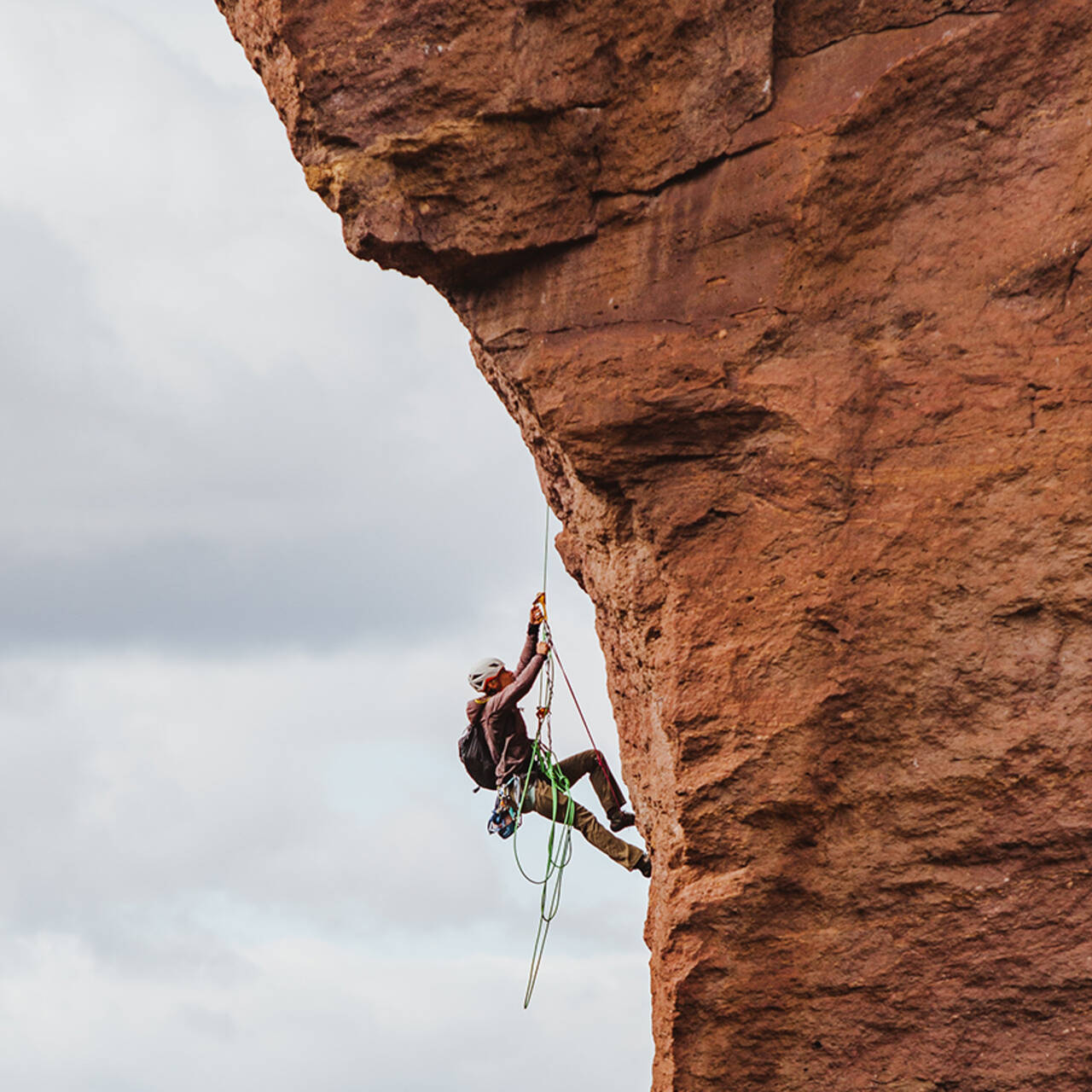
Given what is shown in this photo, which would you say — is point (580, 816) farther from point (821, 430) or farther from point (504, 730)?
point (821, 430)

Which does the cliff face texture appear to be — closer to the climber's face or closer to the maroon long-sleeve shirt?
the maroon long-sleeve shirt

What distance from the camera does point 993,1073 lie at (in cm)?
855

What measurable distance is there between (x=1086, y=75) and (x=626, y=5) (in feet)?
7.76

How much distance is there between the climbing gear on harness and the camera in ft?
37.2

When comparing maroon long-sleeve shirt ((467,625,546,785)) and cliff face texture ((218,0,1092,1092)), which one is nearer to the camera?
cliff face texture ((218,0,1092,1092))

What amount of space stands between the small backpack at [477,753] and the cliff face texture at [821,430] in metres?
2.49

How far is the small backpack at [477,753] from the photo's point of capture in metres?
11.5

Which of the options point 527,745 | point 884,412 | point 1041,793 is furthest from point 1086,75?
point 527,745

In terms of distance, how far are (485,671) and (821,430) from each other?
3534 millimetres

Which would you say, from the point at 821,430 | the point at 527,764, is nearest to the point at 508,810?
the point at 527,764

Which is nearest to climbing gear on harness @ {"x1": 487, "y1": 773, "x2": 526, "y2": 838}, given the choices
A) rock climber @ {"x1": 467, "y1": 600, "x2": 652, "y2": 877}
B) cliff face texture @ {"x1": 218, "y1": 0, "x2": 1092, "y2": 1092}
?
rock climber @ {"x1": 467, "y1": 600, "x2": 652, "y2": 877}

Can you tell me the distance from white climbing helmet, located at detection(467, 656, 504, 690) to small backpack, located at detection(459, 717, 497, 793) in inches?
10.2

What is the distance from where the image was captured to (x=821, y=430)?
343 inches

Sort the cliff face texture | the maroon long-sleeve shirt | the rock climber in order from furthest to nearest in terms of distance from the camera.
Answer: the rock climber
the maroon long-sleeve shirt
the cliff face texture
